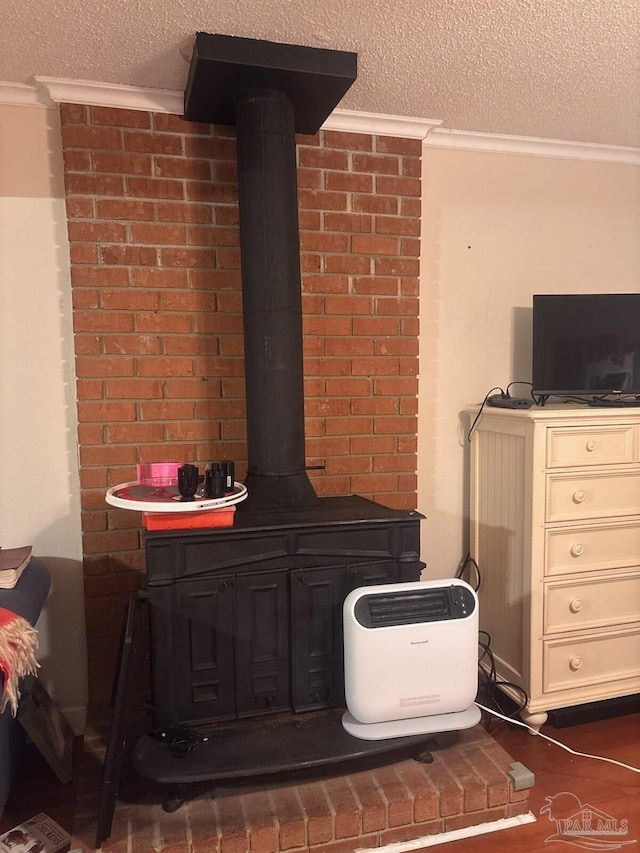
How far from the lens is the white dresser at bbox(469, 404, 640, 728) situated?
6.66 feet

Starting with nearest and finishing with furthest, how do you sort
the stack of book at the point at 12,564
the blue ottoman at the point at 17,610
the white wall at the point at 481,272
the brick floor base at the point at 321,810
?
1. the brick floor base at the point at 321,810
2. the blue ottoman at the point at 17,610
3. the stack of book at the point at 12,564
4. the white wall at the point at 481,272

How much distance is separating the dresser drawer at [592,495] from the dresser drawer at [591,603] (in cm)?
24

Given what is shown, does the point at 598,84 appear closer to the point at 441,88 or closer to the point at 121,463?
the point at 441,88

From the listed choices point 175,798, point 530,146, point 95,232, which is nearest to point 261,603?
point 175,798

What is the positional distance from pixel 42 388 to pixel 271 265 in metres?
0.88

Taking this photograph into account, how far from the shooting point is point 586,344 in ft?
7.34

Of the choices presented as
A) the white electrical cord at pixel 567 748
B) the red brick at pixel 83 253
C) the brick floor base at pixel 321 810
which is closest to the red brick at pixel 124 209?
the red brick at pixel 83 253

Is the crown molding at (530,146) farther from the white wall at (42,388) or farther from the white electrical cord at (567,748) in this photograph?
the white electrical cord at (567,748)

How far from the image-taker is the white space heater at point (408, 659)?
163 cm

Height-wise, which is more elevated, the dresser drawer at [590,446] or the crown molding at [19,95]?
the crown molding at [19,95]

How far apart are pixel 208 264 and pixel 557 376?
1.34 m

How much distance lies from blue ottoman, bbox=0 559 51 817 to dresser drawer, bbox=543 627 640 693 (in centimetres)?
165

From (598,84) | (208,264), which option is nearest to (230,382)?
(208,264)

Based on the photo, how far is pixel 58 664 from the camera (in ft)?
6.81
